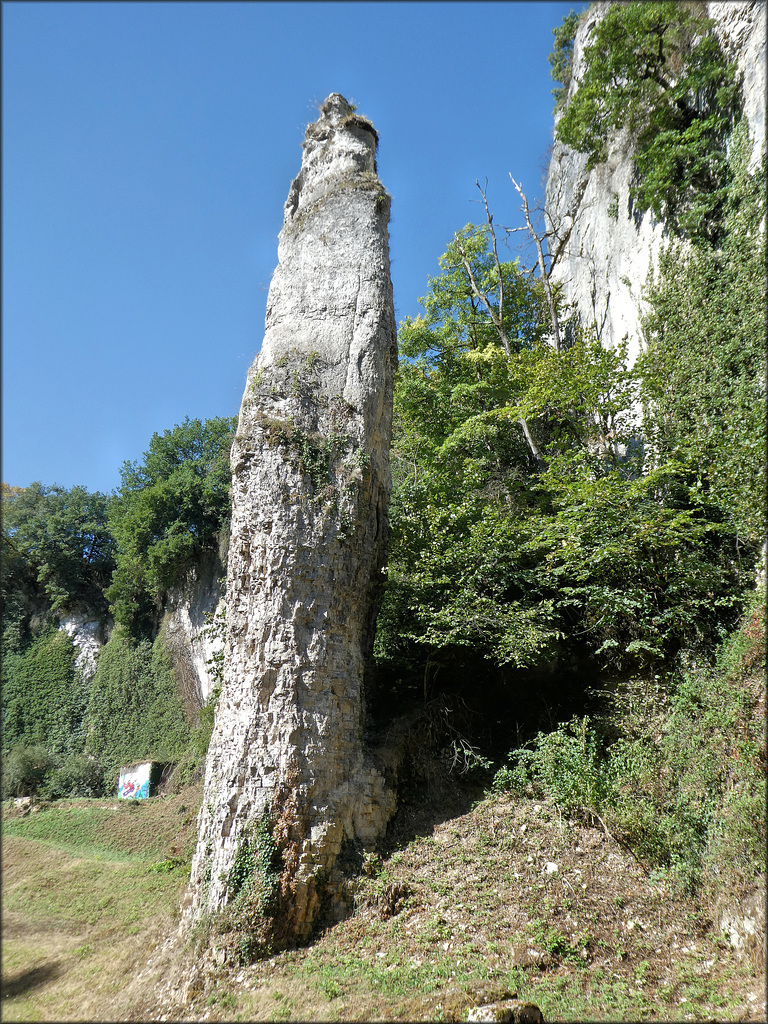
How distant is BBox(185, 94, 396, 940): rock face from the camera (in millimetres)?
7656

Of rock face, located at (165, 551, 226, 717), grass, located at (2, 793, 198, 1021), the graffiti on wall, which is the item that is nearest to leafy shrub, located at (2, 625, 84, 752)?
the graffiti on wall

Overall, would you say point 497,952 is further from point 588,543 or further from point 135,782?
point 135,782

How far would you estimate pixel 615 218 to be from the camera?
46.1 feet

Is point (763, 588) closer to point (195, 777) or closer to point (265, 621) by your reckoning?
point (265, 621)

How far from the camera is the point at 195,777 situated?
13.5m

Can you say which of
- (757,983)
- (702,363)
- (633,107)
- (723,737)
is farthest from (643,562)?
(633,107)

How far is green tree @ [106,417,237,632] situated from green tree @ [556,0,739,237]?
533 inches

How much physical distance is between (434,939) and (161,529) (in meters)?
14.3

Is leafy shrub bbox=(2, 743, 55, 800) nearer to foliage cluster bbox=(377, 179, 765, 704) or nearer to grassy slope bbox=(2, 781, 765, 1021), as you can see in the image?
grassy slope bbox=(2, 781, 765, 1021)

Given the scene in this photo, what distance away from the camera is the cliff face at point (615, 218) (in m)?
9.80

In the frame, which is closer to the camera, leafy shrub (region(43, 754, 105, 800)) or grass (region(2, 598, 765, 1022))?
grass (region(2, 598, 765, 1022))

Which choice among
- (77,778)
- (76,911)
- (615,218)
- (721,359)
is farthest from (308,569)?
(615,218)

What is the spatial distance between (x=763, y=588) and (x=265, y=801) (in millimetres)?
7123

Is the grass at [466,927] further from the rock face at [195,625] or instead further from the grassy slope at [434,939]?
the rock face at [195,625]
